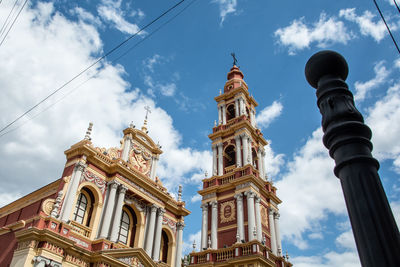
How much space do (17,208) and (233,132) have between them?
54.2 ft

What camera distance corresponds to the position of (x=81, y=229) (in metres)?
16.4

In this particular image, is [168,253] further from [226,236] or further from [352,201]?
[352,201]

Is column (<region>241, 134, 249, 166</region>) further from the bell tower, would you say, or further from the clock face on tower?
the clock face on tower

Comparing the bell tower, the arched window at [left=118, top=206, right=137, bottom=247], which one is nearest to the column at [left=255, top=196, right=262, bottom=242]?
the bell tower

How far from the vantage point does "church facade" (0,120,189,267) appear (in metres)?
14.4

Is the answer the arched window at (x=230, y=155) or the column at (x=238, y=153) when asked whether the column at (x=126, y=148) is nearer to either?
the column at (x=238, y=153)

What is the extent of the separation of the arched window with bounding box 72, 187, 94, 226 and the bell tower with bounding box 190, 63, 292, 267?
8291mm

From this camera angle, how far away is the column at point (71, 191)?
613 inches

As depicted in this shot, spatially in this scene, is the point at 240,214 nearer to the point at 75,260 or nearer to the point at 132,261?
the point at 132,261

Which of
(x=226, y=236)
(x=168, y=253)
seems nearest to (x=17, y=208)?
(x=168, y=253)

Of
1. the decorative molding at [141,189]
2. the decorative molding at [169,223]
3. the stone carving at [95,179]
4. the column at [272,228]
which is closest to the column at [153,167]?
the decorative molding at [141,189]

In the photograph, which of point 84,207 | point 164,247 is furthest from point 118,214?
point 164,247

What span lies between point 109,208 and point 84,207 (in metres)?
1.38

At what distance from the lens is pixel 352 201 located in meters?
2.40
